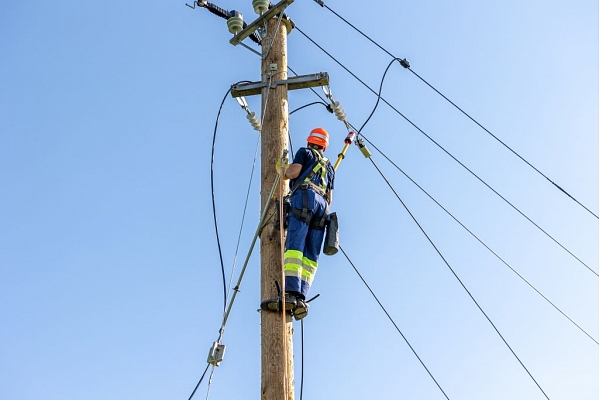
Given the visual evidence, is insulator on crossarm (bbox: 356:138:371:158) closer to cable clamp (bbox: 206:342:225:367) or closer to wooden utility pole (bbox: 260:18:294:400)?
wooden utility pole (bbox: 260:18:294:400)

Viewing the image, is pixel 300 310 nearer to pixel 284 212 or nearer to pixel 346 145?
pixel 284 212

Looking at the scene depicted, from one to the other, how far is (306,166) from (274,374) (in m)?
Answer: 1.89

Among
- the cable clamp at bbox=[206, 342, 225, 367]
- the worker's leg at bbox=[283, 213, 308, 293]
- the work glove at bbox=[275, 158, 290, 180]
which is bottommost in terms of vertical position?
the cable clamp at bbox=[206, 342, 225, 367]

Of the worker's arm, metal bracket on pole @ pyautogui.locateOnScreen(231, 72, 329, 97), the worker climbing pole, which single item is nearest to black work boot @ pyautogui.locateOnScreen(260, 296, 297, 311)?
the worker climbing pole

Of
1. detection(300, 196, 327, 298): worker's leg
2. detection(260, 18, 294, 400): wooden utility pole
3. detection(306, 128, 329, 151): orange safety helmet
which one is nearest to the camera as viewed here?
detection(260, 18, 294, 400): wooden utility pole

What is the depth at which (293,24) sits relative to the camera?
7957 millimetres

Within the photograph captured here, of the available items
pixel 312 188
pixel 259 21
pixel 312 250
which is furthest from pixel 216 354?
pixel 259 21

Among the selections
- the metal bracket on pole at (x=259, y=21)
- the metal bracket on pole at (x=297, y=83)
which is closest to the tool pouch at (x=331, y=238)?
the metal bracket on pole at (x=297, y=83)

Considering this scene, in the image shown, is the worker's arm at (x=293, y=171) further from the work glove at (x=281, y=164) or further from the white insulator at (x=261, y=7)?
the white insulator at (x=261, y=7)

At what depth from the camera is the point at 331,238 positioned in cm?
646

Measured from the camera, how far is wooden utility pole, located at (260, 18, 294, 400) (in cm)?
557

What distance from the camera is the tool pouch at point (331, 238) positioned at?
6441mm

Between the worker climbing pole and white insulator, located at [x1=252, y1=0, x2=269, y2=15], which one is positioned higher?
white insulator, located at [x1=252, y1=0, x2=269, y2=15]

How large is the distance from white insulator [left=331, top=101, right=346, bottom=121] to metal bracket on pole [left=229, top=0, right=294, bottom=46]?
1.03m
